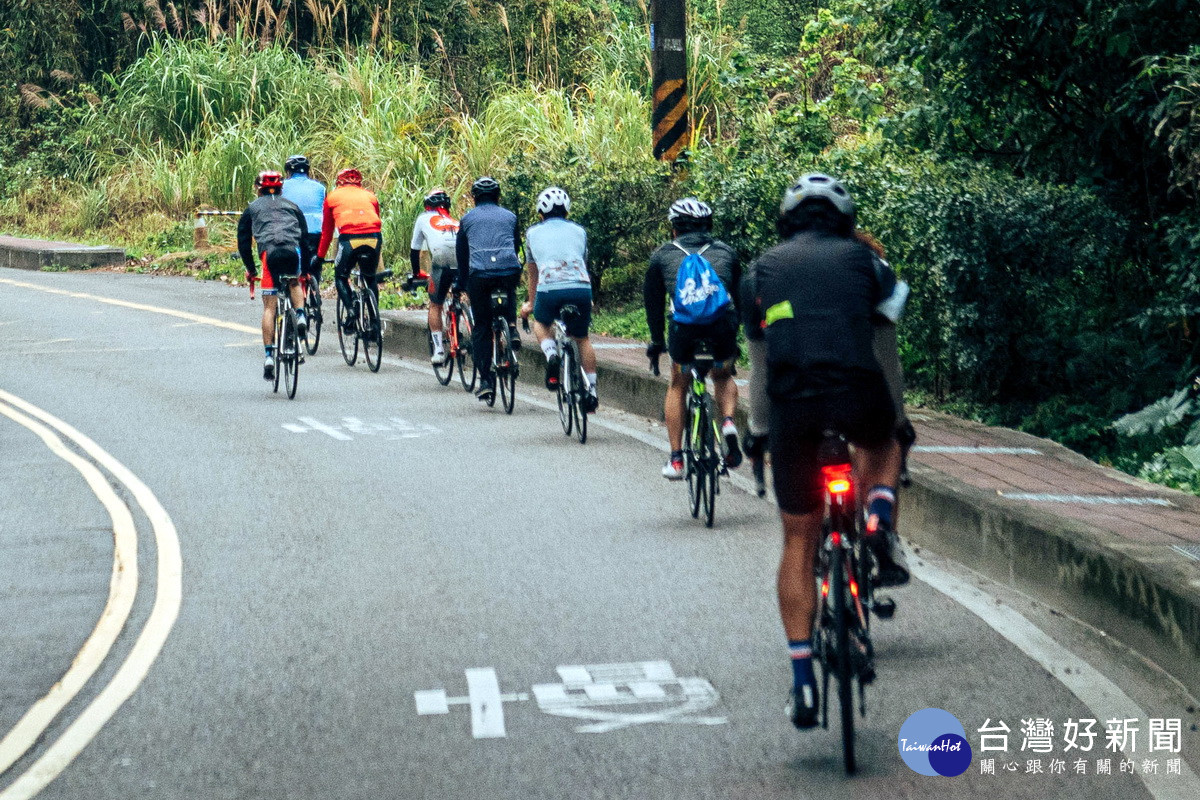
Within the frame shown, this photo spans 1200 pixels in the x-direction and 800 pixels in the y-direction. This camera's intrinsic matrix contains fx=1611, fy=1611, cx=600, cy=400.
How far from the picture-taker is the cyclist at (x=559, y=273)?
1204 centimetres

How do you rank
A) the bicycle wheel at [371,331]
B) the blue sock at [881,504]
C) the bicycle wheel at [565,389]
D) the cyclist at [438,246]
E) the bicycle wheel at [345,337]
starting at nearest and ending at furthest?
the blue sock at [881,504] → the bicycle wheel at [565,389] → the cyclist at [438,246] → the bicycle wheel at [371,331] → the bicycle wheel at [345,337]

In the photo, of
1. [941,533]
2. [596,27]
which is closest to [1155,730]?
[941,533]

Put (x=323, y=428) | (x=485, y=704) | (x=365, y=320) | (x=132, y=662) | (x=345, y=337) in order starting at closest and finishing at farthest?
(x=485, y=704)
(x=132, y=662)
(x=323, y=428)
(x=365, y=320)
(x=345, y=337)

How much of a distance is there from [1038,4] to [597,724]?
8070 mm

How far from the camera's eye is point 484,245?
528 inches

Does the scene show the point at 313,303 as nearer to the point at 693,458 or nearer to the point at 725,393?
the point at 725,393

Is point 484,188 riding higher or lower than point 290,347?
higher

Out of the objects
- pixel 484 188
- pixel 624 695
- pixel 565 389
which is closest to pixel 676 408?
pixel 565 389

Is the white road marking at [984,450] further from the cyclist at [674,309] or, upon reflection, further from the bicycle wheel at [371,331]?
the bicycle wheel at [371,331]

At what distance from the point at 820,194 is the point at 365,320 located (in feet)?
37.9

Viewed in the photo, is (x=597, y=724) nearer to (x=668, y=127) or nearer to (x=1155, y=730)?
(x=1155, y=730)

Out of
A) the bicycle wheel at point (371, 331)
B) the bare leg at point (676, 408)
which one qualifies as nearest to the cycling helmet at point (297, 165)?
the bicycle wheel at point (371, 331)

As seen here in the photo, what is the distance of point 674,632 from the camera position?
6.98 meters

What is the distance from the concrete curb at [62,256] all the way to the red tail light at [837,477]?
24145 mm
